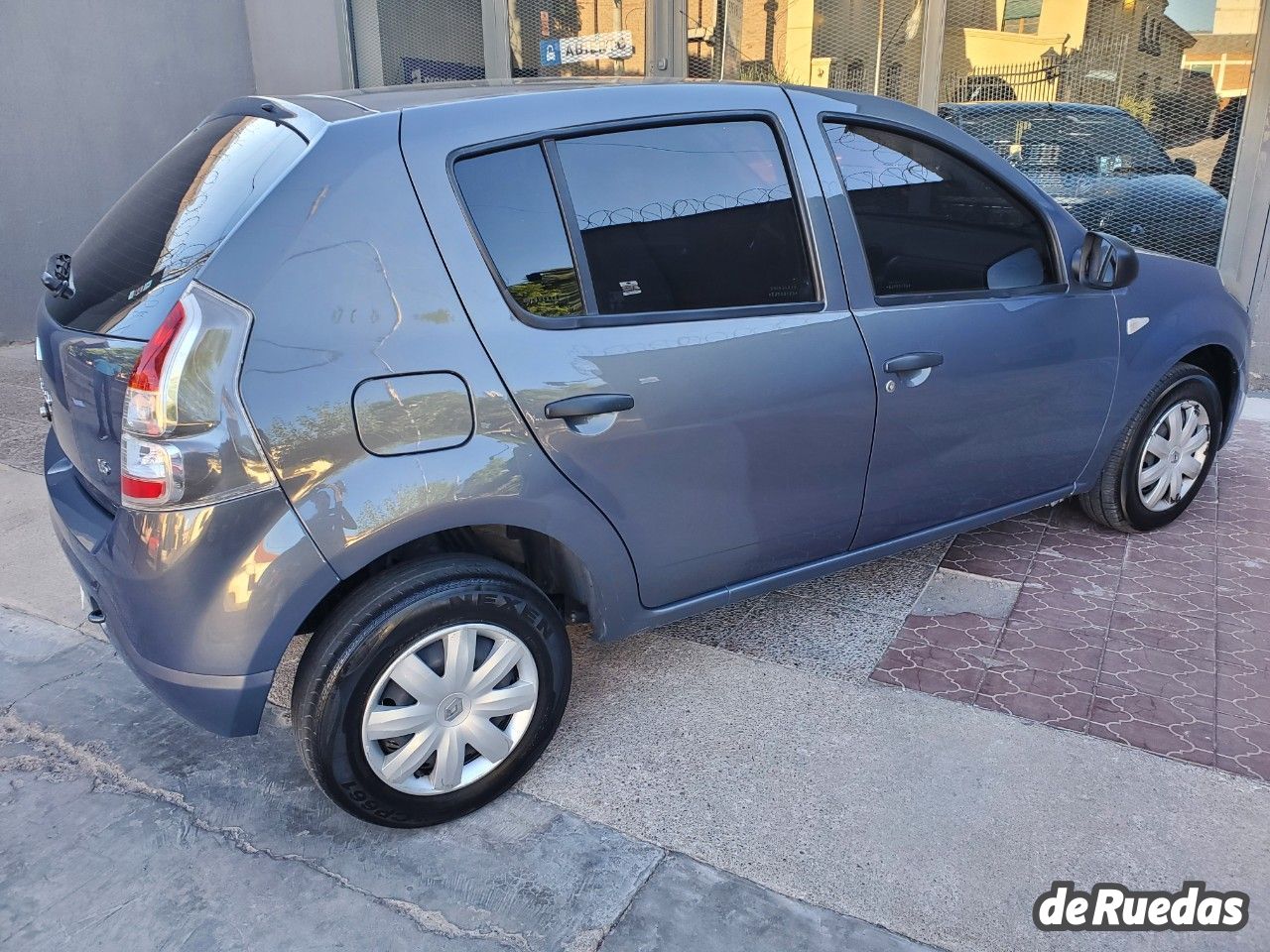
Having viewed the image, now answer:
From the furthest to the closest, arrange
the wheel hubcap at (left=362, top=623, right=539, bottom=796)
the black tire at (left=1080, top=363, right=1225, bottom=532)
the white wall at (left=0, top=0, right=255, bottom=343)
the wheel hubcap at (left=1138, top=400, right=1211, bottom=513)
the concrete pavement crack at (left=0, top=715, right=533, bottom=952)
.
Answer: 1. the white wall at (left=0, top=0, right=255, bottom=343)
2. the wheel hubcap at (left=1138, top=400, right=1211, bottom=513)
3. the black tire at (left=1080, top=363, right=1225, bottom=532)
4. the wheel hubcap at (left=362, top=623, right=539, bottom=796)
5. the concrete pavement crack at (left=0, top=715, right=533, bottom=952)

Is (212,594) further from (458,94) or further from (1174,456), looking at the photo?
(1174,456)

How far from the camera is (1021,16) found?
6.61 m

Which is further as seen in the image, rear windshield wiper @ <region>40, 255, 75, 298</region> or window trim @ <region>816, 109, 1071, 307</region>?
window trim @ <region>816, 109, 1071, 307</region>

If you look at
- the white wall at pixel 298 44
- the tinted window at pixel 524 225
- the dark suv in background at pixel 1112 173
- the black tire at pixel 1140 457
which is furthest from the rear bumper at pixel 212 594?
the white wall at pixel 298 44

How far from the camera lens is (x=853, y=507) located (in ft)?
10.2

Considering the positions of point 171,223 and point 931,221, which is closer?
point 171,223

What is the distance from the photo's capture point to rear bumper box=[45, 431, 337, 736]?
2154mm

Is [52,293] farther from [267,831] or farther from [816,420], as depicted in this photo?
[816,420]

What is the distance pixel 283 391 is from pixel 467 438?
42 cm

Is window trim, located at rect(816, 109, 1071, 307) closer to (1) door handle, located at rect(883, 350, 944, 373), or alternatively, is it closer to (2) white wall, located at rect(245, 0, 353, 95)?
(1) door handle, located at rect(883, 350, 944, 373)

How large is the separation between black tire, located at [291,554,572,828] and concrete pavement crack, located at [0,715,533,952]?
0.70 ft

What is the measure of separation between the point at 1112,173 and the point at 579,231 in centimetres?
540

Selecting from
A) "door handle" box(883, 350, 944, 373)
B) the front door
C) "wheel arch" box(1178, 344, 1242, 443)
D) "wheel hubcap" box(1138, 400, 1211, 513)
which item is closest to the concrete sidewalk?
the front door

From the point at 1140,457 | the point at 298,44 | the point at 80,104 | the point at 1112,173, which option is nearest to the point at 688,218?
the point at 1140,457
